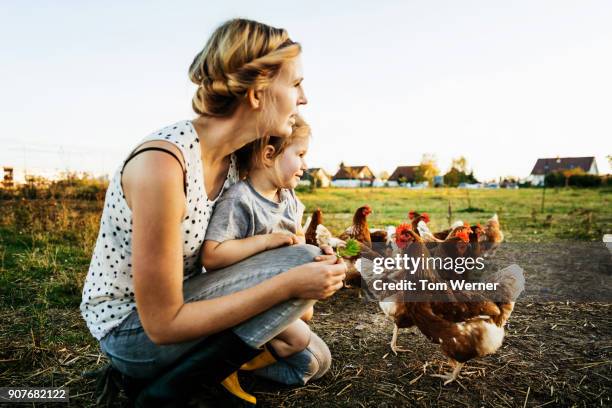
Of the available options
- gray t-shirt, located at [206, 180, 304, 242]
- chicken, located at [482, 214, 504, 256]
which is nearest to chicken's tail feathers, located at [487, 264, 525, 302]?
gray t-shirt, located at [206, 180, 304, 242]

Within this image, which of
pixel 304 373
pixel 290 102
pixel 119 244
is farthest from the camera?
pixel 304 373

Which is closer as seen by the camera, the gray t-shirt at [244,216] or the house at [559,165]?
the gray t-shirt at [244,216]

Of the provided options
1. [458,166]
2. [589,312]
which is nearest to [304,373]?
[589,312]

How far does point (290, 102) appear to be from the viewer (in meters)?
1.67

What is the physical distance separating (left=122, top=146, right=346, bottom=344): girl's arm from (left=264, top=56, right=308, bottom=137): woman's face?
45 centimetres

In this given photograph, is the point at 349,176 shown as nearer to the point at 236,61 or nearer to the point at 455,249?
the point at 455,249

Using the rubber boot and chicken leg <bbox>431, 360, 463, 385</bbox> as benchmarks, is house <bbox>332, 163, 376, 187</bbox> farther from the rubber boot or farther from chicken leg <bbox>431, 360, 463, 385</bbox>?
the rubber boot

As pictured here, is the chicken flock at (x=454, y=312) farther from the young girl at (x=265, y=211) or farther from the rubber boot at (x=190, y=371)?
the rubber boot at (x=190, y=371)

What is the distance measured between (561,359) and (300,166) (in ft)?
6.65

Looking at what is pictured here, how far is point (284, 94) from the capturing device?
162 centimetres

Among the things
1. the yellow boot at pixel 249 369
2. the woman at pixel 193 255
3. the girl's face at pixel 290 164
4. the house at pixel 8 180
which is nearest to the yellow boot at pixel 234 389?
the yellow boot at pixel 249 369

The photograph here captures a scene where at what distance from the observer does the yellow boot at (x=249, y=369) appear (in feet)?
6.07

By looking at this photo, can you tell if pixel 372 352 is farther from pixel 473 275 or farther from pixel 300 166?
pixel 473 275

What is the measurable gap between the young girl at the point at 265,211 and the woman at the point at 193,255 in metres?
0.08
